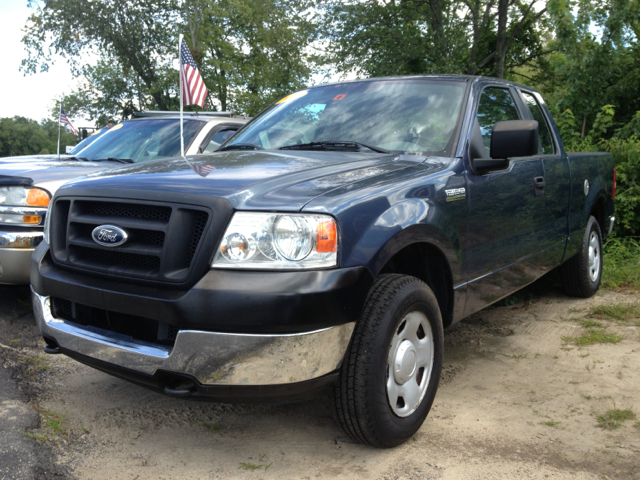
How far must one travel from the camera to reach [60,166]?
4703 mm

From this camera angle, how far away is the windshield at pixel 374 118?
129 inches

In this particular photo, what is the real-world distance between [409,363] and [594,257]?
357 cm

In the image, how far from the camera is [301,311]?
2078 mm

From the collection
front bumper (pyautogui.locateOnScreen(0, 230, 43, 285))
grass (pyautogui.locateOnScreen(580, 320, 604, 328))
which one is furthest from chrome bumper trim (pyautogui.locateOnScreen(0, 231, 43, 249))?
grass (pyautogui.locateOnScreen(580, 320, 604, 328))

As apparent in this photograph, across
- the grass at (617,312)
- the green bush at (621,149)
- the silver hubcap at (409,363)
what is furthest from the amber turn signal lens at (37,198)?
the green bush at (621,149)

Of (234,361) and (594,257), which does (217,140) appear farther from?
(234,361)

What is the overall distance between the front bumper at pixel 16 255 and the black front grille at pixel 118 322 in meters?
1.64

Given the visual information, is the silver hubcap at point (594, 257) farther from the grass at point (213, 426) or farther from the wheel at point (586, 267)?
the grass at point (213, 426)

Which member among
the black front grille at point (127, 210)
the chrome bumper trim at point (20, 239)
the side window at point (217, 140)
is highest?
the side window at point (217, 140)

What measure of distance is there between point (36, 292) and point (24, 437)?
644mm

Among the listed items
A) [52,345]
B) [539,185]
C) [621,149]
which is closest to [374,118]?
[539,185]

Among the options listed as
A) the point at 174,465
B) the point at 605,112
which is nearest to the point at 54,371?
the point at 174,465

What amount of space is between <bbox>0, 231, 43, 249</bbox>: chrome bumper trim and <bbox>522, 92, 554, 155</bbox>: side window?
143 inches

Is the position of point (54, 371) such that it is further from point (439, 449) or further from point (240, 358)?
point (439, 449)
